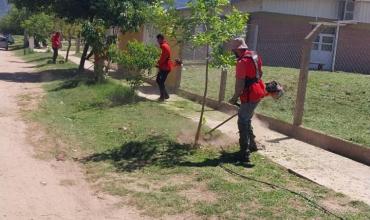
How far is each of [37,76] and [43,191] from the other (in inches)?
610

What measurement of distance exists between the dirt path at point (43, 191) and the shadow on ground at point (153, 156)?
22.4 inches

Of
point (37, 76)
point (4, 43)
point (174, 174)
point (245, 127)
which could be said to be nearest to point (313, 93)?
point (245, 127)

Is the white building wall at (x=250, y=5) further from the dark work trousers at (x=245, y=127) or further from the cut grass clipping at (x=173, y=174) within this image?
the dark work trousers at (x=245, y=127)

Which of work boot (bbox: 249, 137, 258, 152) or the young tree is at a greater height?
the young tree

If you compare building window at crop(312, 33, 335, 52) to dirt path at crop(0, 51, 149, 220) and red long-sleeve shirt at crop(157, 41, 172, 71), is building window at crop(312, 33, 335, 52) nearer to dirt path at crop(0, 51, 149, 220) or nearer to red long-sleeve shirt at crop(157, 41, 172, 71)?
red long-sleeve shirt at crop(157, 41, 172, 71)

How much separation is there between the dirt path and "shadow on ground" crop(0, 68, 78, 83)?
1053 cm

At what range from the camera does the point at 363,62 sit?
2777 centimetres

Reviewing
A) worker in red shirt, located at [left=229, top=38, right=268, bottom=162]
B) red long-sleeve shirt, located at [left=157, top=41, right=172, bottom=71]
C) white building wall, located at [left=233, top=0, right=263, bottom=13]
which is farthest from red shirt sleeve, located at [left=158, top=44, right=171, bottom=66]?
white building wall, located at [left=233, top=0, right=263, bottom=13]

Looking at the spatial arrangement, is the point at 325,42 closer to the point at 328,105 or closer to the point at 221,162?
the point at 328,105

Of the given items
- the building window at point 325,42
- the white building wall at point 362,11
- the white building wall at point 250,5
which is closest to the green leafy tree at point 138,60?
the white building wall at point 250,5

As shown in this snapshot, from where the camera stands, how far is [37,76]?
70.6 feet

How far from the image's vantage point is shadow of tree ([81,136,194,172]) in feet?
25.6

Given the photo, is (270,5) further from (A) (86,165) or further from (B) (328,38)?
(A) (86,165)

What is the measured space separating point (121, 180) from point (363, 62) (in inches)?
900
